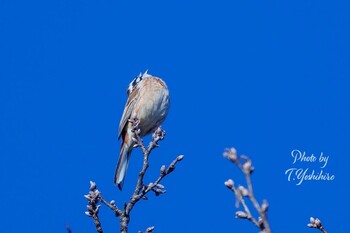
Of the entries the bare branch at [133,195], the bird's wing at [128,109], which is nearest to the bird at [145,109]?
the bird's wing at [128,109]

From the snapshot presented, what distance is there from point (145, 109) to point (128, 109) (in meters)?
0.44

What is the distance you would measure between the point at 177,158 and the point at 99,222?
953 mm

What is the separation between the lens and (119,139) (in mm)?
8336

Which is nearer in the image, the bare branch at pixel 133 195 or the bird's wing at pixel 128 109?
the bare branch at pixel 133 195

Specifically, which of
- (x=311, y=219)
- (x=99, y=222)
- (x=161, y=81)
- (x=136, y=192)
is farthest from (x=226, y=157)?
(x=161, y=81)

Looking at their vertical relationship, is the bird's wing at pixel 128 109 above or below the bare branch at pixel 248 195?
above

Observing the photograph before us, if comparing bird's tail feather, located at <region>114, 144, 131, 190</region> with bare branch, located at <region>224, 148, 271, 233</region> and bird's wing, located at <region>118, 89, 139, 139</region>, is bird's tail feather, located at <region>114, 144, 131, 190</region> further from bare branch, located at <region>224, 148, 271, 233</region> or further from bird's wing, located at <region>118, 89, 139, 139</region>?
bare branch, located at <region>224, 148, 271, 233</region>

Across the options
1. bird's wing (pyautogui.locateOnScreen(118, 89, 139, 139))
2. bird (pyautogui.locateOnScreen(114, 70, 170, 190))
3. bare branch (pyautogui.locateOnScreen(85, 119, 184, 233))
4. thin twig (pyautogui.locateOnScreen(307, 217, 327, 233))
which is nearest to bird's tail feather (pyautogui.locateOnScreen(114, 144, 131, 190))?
bird (pyautogui.locateOnScreen(114, 70, 170, 190))

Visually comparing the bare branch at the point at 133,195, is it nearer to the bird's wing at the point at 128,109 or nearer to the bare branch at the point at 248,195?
the bare branch at the point at 248,195

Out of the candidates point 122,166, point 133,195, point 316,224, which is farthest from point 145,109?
point 316,224

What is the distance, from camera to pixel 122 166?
7367 mm

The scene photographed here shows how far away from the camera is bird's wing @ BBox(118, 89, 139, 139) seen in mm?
8448

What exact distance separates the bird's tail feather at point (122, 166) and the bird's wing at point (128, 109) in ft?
1.62

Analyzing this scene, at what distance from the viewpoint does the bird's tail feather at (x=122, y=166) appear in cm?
706
